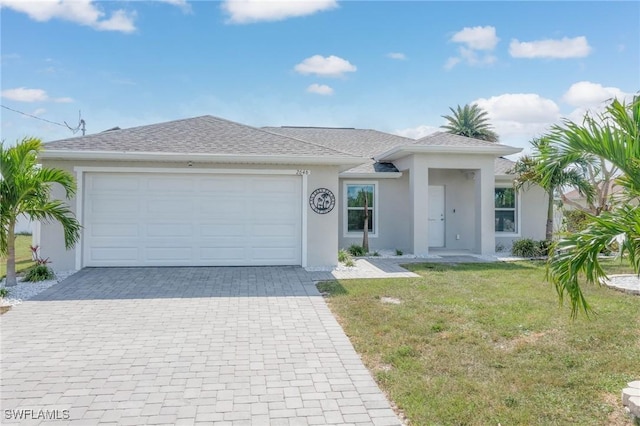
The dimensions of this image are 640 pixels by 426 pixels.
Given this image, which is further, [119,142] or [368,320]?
[119,142]

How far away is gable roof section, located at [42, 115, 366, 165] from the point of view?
34.0 ft

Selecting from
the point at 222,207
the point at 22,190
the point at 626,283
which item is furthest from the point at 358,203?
the point at 22,190

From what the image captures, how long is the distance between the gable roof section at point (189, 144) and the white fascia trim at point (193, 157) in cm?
2

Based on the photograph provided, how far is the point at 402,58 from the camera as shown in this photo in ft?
49.0

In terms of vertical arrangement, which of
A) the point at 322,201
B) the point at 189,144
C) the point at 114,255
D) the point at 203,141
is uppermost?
the point at 203,141

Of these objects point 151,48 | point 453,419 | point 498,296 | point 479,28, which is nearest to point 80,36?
point 151,48

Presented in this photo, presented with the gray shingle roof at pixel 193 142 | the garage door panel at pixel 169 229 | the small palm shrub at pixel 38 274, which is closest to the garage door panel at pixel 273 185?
the gray shingle roof at pixel 193 142

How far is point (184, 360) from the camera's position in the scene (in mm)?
4875

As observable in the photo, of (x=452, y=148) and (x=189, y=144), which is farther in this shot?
(x=452, y=148)

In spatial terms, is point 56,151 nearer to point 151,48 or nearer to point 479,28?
point 151,48

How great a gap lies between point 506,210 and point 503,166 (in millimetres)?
1938

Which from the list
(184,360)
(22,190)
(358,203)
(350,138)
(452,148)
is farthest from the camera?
(350,138)

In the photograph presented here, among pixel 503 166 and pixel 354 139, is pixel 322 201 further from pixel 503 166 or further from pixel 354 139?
pixel 503 166

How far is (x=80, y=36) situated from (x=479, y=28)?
45.4 feet
